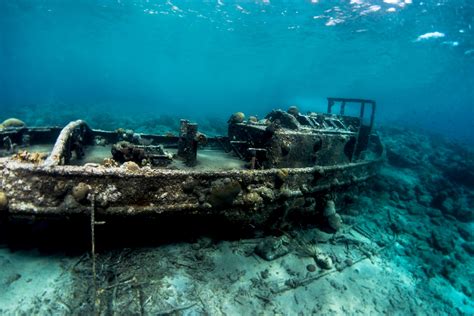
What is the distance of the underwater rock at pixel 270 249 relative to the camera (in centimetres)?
568

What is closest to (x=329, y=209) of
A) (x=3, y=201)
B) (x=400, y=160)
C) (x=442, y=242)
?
(x=442, y=242)

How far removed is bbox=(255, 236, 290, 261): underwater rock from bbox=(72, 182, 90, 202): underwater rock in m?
3.60

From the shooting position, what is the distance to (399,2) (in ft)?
68.5

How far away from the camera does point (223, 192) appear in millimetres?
4980

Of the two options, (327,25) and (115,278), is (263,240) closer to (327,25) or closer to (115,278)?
(115,278)

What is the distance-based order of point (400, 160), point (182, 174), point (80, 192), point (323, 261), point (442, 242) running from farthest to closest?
point (400, 160) < point (442, 242) < point (323, 261) < point (182, 174) < point (80, 192)

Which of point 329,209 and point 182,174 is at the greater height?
point 182,174

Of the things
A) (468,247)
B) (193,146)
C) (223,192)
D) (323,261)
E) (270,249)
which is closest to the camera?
(223,192)

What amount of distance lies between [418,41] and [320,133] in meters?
30.3

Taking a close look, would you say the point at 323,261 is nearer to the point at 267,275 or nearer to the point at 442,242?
the point at 267,275

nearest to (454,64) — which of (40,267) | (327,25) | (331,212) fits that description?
(327,25)

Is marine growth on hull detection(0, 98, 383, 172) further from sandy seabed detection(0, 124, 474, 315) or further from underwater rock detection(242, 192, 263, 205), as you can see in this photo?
sandy seabed detection(0, 124, 474, 315)

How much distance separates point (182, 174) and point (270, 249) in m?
2.62

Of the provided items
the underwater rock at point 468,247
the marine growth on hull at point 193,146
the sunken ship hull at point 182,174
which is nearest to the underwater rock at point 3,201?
the sunken ship hull at point 182,174
